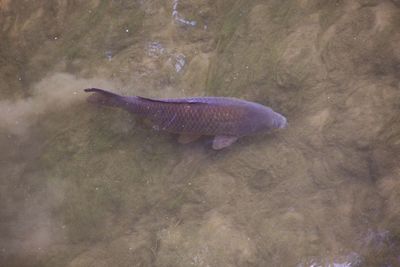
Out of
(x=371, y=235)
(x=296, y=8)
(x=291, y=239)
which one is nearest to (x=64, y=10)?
(x=296, y=8)

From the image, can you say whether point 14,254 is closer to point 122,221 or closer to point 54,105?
point 122,221

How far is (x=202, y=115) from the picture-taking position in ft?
12.7

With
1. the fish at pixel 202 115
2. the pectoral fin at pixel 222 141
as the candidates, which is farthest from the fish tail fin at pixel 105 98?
the pectoral fin at pixel 222 141

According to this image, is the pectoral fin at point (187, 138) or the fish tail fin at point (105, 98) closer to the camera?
the fish tail fin at point (105, 98)

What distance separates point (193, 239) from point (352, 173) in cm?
164

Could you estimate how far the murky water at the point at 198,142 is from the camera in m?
3.73

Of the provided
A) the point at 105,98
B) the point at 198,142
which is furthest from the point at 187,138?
the point at 105,98

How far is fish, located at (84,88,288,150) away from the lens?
3.84 m

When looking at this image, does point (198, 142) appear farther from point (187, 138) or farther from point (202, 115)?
point (202, 115)

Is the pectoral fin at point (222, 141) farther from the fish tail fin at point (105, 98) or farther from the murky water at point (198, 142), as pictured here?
the fish tail fin at point (105, 98)

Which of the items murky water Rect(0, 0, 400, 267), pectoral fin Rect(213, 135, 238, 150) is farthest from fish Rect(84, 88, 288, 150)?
murky water Rect(0, 0, 400, 267)

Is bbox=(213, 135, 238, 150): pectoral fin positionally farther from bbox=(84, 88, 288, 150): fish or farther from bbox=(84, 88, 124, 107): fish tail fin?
bbox=(84, 88, 124, 107): fish tail fin

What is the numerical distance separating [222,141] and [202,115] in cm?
34

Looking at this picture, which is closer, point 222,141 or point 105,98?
point 105,98
